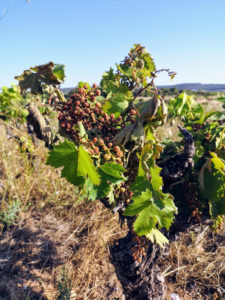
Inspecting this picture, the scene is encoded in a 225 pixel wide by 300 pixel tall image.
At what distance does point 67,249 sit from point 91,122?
201 cm

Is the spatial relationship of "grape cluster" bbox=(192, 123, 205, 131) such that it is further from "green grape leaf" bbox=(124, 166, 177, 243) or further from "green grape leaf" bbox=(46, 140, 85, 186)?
"green grape leaf" bbox=(46, 140, 85, 186)

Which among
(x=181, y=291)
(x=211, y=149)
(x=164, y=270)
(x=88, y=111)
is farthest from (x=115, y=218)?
(x=88, y=111)

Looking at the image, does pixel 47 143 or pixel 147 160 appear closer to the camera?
pixel 147 160

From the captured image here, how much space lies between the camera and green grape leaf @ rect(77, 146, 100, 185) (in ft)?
2.98

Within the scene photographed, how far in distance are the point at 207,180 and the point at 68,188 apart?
2378mm

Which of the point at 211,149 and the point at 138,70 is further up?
the point at 138,70

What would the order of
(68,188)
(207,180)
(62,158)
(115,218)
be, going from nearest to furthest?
(62,158)
(207,180)
(115,218)
(68,188)

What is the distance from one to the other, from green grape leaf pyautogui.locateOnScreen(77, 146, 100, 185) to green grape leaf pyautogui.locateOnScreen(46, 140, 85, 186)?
2 centimetres

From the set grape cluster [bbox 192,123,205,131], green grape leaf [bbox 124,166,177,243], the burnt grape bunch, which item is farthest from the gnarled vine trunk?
the burnt grape bunch

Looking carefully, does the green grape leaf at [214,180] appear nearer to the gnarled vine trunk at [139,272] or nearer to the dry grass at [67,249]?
the gnarled vine trunk at [139,272]

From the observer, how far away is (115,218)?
3.06 meters

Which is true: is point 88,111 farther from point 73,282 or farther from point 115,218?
point 115,218

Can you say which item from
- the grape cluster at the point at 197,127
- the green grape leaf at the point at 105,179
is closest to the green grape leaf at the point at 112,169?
the green grape leaf at the point at 105,179

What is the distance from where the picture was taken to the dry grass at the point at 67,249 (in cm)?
232
